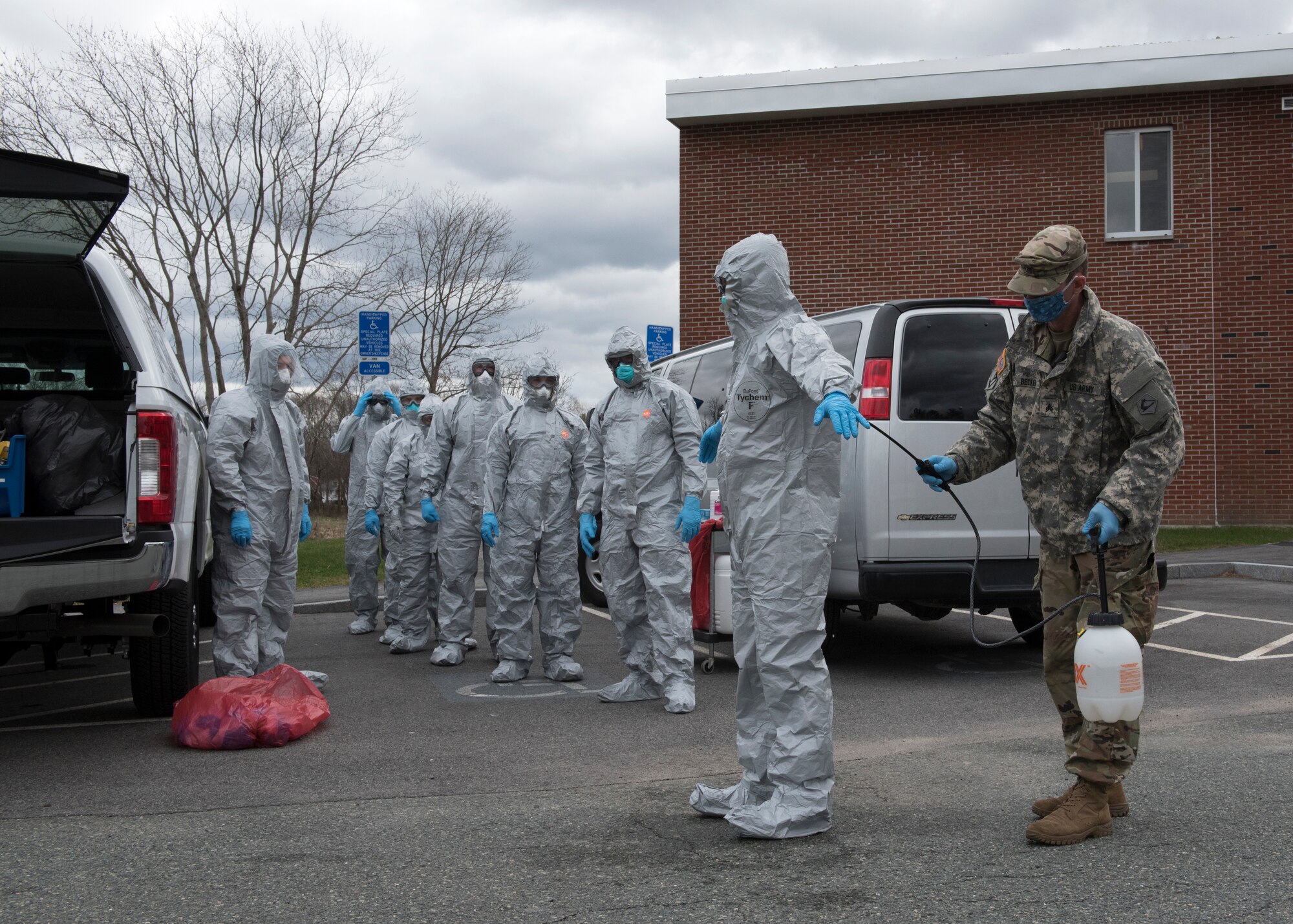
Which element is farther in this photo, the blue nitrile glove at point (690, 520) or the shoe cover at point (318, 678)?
the shoe cover at point (318, 678)

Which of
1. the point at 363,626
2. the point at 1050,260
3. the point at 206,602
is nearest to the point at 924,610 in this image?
the point at 1050,260

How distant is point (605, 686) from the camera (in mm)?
7012

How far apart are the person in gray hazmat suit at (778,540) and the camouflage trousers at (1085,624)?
29.1 inches

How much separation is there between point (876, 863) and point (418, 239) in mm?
27274

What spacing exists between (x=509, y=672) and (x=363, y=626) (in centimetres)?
297

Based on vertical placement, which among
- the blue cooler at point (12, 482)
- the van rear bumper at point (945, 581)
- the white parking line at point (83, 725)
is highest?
the blue cooler at point (12, 482)

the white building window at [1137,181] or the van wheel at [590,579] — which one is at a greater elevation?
the white building window at [1137,181]

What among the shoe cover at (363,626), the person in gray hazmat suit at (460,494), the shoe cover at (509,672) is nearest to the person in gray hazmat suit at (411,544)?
the person in gray hazmat suit at (460,494)

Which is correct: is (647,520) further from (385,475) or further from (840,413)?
(385,475)

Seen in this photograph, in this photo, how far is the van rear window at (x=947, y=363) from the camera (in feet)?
21.8

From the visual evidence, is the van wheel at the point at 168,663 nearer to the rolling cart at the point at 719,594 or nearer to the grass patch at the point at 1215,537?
the rolling cart at the point at 719,594

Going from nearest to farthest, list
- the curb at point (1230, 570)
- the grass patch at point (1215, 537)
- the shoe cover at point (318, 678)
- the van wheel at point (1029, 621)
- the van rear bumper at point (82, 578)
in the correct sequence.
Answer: the van rear bumper at point (82, 578), the shoe cover at point (318, 678), the van wheel at point (1029, 621), the curb at point (1230, 570), the grass patch at point (1215, 537)

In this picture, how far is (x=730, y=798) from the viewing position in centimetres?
404

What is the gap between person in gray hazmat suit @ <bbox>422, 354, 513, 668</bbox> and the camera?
8.19m
